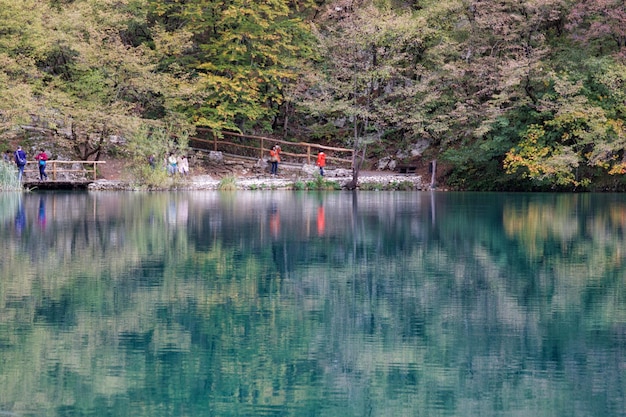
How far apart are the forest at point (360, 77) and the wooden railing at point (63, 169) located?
0.85 meters

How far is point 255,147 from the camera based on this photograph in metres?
44.9

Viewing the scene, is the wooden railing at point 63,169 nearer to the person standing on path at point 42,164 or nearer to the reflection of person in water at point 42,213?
the person standing on path at point 42,164

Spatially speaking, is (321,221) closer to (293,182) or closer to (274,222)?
(274,222)

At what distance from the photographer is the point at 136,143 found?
128 feet

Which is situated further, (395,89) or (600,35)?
(395,89)

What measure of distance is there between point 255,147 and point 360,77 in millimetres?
8247

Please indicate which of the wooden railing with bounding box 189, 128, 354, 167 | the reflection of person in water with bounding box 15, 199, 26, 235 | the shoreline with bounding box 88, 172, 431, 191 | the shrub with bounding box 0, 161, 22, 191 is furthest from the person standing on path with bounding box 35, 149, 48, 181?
the reflection of person in water with bounding box 15, 199, 26, 235

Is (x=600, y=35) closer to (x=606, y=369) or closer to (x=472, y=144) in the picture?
(x=472, y=144)

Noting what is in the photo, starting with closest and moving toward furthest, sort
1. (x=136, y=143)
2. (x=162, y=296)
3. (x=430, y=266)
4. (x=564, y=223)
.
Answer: (x=162, y=296)
(x=430, y=266)
(x=564, y=223)
(x=136, y=143)

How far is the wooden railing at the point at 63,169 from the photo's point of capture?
127 ft

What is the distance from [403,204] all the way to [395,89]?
41.8 feet

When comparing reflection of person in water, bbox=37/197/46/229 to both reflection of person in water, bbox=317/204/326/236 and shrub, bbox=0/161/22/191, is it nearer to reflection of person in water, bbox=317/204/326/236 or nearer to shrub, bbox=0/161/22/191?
reflection of person in water, bbox=317/204/326/236

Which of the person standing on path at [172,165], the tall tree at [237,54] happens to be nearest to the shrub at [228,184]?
the person standing on path at [172,165]

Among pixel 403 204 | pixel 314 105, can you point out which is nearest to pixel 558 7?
pixel 314 105
